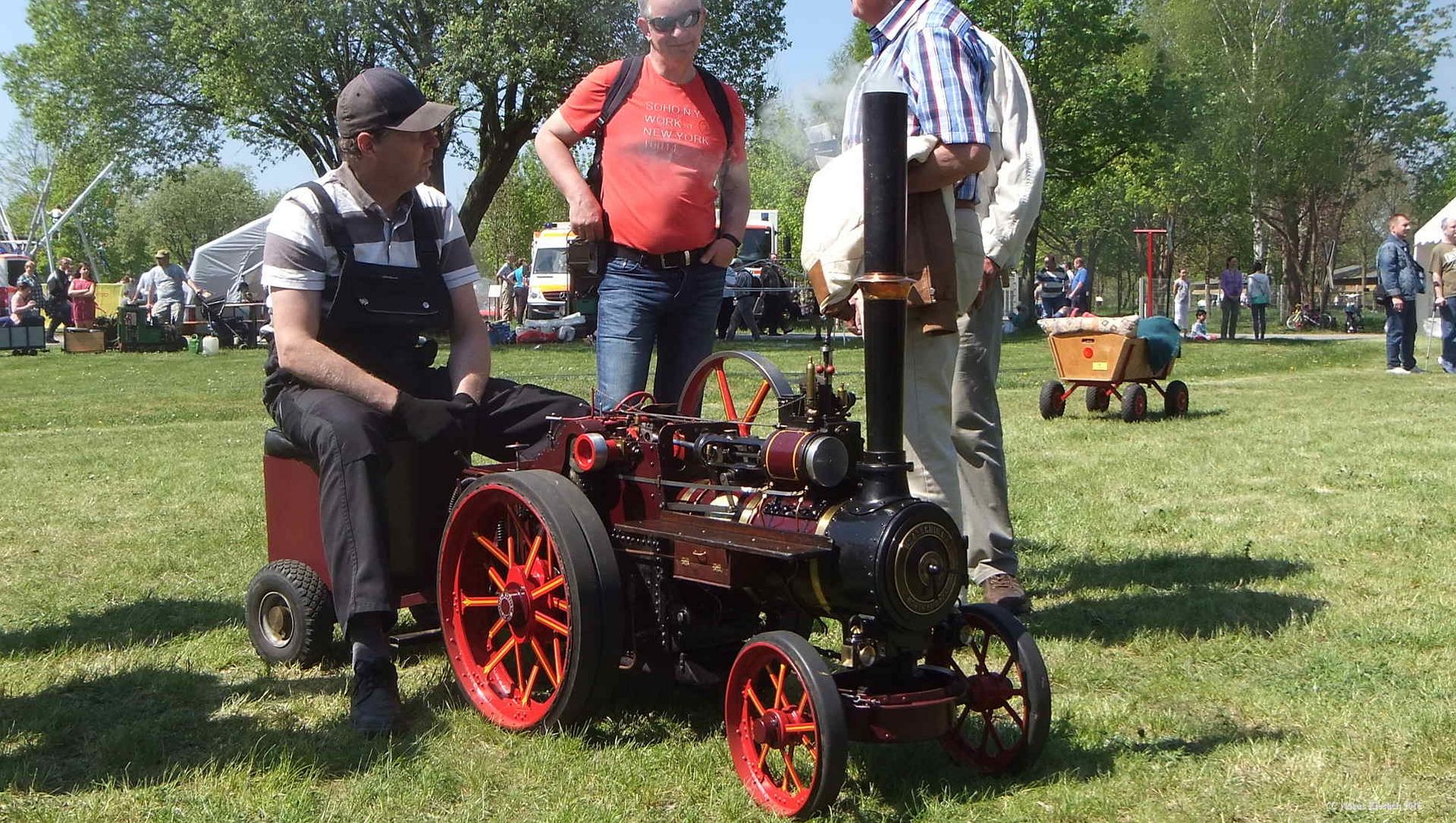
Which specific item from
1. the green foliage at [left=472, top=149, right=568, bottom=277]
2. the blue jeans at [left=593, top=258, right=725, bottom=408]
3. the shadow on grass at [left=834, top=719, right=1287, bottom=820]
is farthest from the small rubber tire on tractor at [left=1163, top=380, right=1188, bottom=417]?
the green foliage at [left=472, top=149, right=568, bottom=277]

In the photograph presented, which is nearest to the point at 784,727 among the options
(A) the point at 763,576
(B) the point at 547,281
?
(A) the point at 763,576

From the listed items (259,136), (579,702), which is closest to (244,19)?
(259,136)

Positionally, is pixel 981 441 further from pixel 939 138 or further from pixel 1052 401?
pixel 1052 401

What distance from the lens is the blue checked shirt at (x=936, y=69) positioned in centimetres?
378

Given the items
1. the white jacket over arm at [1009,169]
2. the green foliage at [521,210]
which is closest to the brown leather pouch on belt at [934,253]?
the white jacket over arm at [1009,169]

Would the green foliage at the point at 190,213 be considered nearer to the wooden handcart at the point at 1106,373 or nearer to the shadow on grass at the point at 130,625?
the wooden handcart at the point at 1106,373

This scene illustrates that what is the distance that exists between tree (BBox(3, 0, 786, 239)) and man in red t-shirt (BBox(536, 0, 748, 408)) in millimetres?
21426

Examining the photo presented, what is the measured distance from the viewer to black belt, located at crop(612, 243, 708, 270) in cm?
447

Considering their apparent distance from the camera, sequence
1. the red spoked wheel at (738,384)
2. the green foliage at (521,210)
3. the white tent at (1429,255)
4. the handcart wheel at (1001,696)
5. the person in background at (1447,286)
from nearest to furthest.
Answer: the handcart wheel at (1001,696)
the red spoked wheel at (738,384)
the person in background at (1447,286)
the white tent at (1429,255)
the green foliage at (521,210)

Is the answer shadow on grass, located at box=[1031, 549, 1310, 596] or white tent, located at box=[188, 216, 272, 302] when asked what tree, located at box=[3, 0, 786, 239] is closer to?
white tent, located at box=[188, 216, 272, 302]

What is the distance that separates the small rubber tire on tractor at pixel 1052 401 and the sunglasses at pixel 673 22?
7.21 m

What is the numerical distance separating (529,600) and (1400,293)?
50.3 feet

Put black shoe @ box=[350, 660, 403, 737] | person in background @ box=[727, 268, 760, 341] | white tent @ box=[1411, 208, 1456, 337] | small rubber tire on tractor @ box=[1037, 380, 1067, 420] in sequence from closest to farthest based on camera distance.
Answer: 1. black shoe @ box=[350, 660, 403, 737]
2. small rubber tire on tractor @ box=[1037, 380, 1067, 420]
3. white tent @ box=[1411, 208, 1456, 337]
4. person in background @ box=[727, 268, 760, 341]

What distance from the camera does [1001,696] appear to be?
9.80ft
